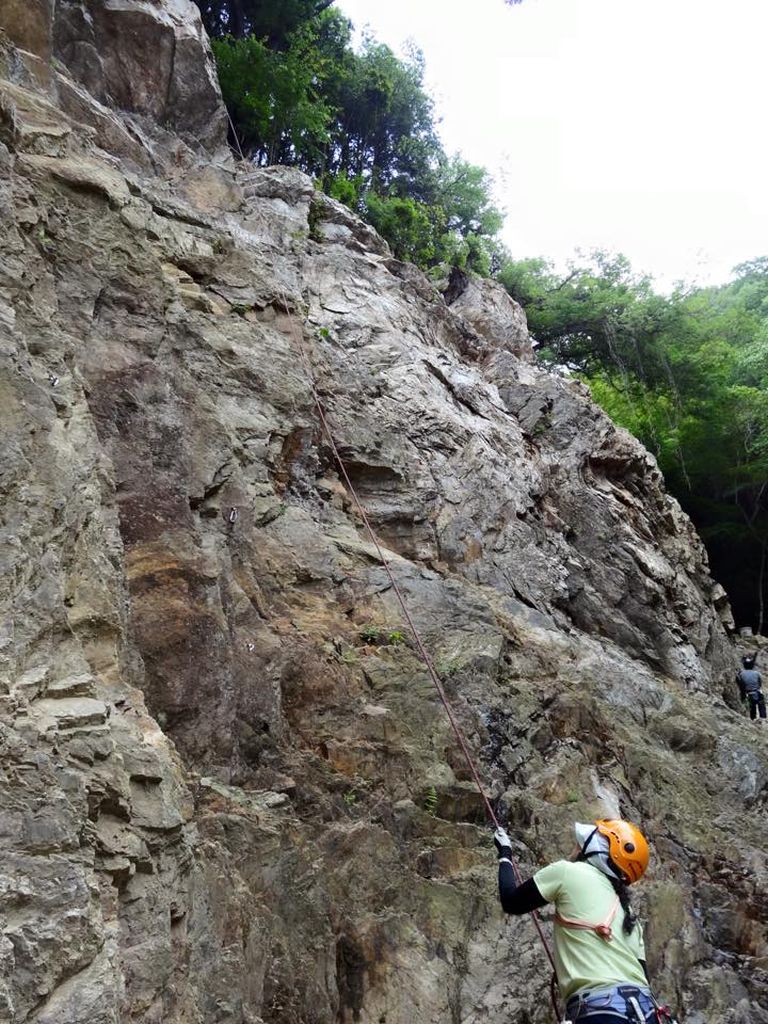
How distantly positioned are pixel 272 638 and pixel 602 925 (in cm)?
346

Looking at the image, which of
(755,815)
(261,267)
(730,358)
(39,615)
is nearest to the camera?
(39,615)

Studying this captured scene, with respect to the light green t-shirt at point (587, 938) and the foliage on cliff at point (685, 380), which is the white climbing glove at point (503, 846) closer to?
the light green t-shirt at point (587, 938)

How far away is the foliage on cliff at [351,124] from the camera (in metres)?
15.3

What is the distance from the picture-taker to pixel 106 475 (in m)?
5.61

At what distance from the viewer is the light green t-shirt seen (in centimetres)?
408

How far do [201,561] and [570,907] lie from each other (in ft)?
11.6

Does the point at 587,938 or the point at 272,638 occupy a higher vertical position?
the point at 272,638

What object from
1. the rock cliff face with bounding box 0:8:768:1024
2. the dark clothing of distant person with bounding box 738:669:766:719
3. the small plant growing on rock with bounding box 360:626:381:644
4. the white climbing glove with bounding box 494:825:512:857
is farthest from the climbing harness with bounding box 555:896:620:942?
the dark clothing of distant person with bounding box 738:669:766:719

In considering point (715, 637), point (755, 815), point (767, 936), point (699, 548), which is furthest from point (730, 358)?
point (767, 936)

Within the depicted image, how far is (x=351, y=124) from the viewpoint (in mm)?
19922

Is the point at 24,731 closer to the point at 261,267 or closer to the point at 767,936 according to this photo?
the point at 767,936

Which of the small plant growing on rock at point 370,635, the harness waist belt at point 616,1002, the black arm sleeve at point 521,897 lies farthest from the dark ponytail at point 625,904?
the small plant growing on rock at point 370,635

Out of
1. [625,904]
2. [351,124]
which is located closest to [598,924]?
[625,904]

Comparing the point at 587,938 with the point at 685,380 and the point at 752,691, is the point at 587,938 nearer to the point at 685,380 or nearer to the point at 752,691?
the point at 752,691
